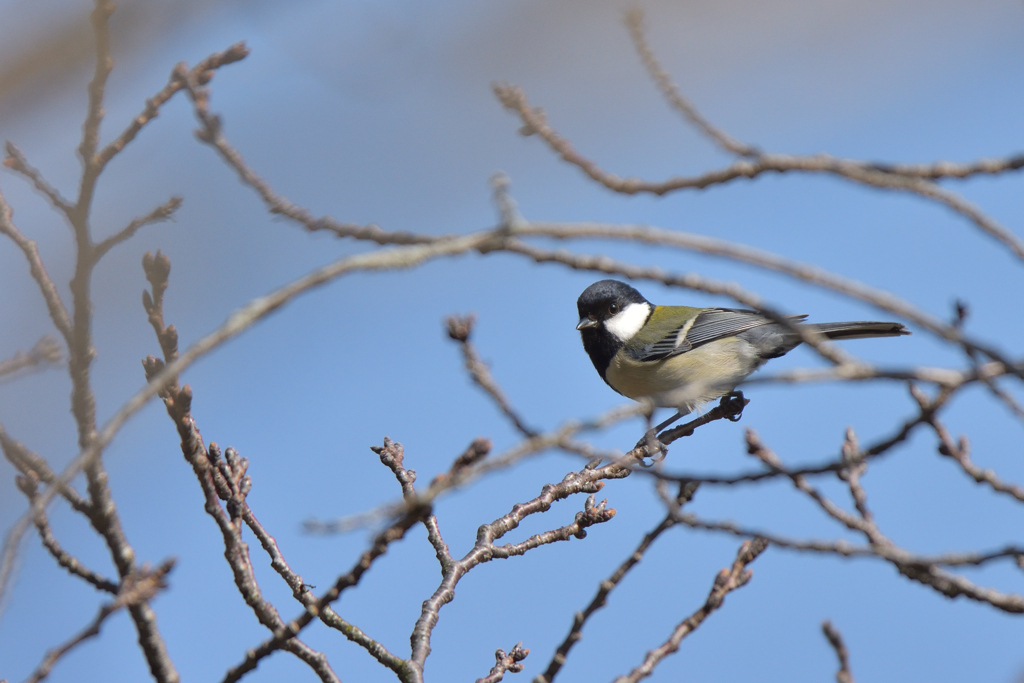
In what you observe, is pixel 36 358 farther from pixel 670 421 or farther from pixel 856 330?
pixel 856 330

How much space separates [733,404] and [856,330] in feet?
3.51

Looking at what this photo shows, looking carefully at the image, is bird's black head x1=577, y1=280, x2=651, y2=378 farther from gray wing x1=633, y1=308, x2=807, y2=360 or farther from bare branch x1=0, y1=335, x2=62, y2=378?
bare branch x1=0, y1=335, x2=62, y2=378

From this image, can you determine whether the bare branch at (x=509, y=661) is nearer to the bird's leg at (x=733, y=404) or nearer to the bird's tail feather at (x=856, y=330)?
the bird's leg at (x=733, y=404)

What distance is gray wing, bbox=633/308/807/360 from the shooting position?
5.52 meters

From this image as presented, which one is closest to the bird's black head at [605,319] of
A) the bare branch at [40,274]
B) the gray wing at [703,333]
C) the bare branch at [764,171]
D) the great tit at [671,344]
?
the great tit at [671,344]

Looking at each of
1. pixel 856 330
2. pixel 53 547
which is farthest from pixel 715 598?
pixel 856 330

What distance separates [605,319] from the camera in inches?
227

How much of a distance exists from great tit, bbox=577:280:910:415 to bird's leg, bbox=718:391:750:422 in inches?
36.5

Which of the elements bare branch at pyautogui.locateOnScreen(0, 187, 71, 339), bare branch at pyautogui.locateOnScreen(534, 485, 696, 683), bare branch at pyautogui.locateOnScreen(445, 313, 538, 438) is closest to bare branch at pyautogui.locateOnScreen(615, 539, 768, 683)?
bare branch at pyautogui.locateOnScreen(534, 485, 696, 683)

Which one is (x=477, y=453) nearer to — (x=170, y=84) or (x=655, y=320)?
(x=170, y=84)

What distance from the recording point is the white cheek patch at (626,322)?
5719mm

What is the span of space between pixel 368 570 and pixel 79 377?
2.45 ft

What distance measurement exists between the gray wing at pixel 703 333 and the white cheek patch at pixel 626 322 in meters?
0.19

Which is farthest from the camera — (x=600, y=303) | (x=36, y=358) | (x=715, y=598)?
(x=600, y=303)
